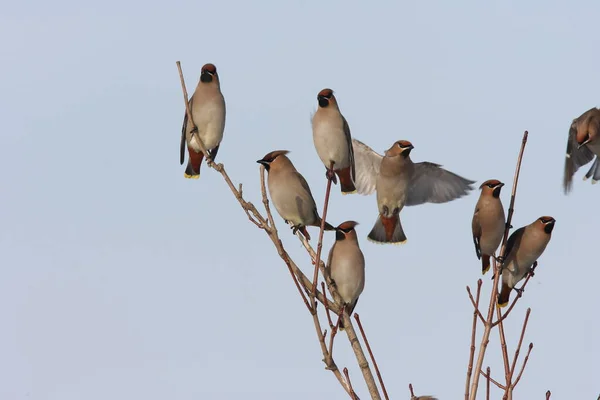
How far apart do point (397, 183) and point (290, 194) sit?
835 mm

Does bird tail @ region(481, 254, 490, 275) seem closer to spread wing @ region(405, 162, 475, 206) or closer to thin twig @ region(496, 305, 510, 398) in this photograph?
spread wing @ region(405, 162, 475, 206)

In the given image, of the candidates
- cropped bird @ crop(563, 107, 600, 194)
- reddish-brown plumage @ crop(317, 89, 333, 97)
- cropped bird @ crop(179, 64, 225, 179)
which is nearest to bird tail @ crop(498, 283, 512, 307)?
cropped bird @ crop(563, 107, 600, 194)

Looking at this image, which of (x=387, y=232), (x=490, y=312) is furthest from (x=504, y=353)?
(x=387, y=232)

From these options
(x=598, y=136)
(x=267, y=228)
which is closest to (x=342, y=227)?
(x=267, y=228)

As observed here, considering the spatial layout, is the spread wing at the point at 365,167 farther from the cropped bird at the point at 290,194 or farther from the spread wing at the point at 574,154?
the cropped bird at the point at 290,194

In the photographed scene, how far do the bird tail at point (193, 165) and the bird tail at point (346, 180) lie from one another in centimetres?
116

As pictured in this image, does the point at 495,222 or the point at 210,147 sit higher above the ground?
the point at 210,147

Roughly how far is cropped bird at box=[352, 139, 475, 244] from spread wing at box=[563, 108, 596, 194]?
2.34 feet

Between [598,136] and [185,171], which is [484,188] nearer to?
[598,136]

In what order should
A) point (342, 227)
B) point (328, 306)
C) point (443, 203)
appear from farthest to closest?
1. point (443, 203)
2. point (342, 227)
3. point (328, 306)

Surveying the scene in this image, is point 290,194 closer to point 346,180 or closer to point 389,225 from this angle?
point 346,180

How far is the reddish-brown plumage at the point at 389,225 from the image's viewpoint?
6.94 metres

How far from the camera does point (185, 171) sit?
760 centimetres

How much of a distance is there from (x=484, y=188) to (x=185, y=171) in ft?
7.69
